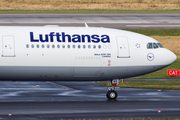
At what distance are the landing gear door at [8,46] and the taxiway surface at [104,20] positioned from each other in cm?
3540

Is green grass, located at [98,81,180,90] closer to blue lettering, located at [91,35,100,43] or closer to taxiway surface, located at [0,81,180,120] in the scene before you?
taxiway surface, located at [0,81,180,120]

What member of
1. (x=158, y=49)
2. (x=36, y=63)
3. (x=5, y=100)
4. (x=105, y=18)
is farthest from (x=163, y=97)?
(x=105, y=18)

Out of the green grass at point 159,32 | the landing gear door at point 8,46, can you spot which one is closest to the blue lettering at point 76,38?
the landing gear door at point 8,46

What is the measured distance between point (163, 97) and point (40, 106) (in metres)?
10.6

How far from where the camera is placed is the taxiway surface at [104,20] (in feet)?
210

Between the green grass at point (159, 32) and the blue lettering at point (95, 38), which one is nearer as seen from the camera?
the blue lettering at point (95, 38)

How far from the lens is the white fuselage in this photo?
27297 millimetres

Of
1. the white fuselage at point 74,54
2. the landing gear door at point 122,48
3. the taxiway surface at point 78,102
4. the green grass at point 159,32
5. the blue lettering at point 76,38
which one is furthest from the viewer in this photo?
the green grass at point 159,32

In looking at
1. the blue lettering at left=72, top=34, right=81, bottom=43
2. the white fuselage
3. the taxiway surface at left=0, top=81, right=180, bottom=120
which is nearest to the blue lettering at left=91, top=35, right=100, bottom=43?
the white fuselage

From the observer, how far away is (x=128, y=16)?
7438 centimetres

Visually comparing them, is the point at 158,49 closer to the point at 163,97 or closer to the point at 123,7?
the point at 163,97

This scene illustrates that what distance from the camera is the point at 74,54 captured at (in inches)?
1094

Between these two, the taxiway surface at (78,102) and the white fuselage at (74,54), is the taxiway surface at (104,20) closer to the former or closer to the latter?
the taxiway surface at (78,102)

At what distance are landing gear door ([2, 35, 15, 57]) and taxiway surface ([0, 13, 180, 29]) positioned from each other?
116 feet
